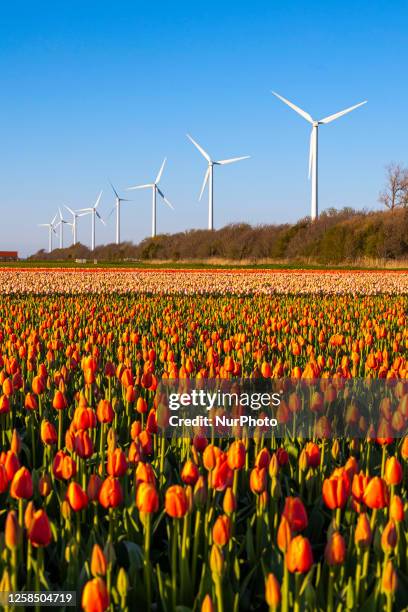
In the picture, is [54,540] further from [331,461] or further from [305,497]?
[331,461]

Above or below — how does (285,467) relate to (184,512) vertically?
below

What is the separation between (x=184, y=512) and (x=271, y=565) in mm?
371

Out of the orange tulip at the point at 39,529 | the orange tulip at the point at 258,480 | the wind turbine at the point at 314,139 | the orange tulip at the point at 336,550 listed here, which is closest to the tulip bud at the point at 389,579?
the orange tulip at the point at 336,550

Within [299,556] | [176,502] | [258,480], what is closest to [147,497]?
[176,502]

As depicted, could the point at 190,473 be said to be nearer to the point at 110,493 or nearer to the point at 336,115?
the point at 110,493

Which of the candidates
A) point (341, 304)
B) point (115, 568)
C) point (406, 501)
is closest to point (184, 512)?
point (115, 568)

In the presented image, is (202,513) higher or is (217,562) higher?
(217,562)

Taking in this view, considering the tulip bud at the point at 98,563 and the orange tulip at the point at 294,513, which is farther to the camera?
the orange tulip at the point at 294,513

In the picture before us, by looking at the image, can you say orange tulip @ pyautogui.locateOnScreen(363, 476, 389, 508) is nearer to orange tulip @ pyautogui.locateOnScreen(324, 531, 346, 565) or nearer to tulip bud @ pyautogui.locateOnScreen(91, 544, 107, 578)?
orange tulip @ pyautogui.locateOnScreen(324, 531, 346, 565)

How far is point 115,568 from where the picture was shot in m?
2.39

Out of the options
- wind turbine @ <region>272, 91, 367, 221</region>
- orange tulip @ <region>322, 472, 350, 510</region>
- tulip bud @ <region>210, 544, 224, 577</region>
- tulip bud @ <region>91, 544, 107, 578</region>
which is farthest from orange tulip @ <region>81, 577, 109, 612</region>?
wind turbine @ <region>272, 91, 367, 221</region>

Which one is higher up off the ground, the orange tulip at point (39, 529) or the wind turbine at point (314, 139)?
the wind turbine at point (314, 139)

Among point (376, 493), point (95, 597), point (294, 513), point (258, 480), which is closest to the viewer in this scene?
point (95, 597)

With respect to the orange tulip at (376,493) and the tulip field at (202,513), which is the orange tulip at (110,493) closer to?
the tulip field at (202,513)
